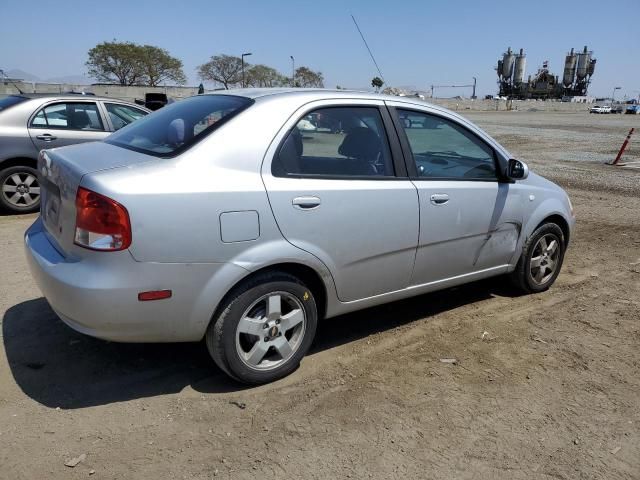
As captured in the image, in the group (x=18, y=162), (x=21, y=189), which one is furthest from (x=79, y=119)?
(x=21, y=189)

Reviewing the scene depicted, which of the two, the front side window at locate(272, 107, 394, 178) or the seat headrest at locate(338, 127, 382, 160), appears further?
the seat headrest at locate(338, 127, 382, 160)

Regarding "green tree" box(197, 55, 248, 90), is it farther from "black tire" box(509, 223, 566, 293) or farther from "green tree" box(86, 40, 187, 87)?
"black tire" box(509, 223, 566, 293)

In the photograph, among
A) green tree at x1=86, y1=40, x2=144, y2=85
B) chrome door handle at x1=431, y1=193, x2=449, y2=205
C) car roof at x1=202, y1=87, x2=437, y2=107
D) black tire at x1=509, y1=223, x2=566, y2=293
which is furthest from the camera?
green tree at x1=86, y1=40, x2=144, y2=85

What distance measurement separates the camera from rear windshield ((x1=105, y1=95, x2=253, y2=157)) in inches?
120

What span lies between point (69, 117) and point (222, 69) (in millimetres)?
80582

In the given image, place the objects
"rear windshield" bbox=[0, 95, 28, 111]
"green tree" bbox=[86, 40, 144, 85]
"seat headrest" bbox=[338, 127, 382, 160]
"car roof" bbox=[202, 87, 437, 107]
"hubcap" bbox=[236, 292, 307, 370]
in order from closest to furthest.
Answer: "hubcap" bbox=[236, 292, 307, 370], "car roof" bbox=[202, 87, 437, 107], "seat headrest" bbox=[338, 127, 382, 160], "rear windshield" bbox=[0, 95, 28, 111], "green tree" bbox=[86, 40, 144, 85]

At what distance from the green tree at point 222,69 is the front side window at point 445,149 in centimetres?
8274

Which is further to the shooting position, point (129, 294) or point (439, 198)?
point (439, 198)

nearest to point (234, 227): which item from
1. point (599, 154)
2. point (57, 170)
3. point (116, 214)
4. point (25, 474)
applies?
point (116, 214)

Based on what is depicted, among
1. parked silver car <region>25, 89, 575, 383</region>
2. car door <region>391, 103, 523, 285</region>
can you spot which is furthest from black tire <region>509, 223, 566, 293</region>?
parked silver car <region>25, 89, 575, 383</region>

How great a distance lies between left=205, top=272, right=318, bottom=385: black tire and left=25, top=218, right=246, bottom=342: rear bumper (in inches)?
3.4

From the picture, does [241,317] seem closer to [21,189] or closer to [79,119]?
[21,189]

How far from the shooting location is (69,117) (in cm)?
752

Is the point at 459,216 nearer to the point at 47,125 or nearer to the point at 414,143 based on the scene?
the point at 414,143
